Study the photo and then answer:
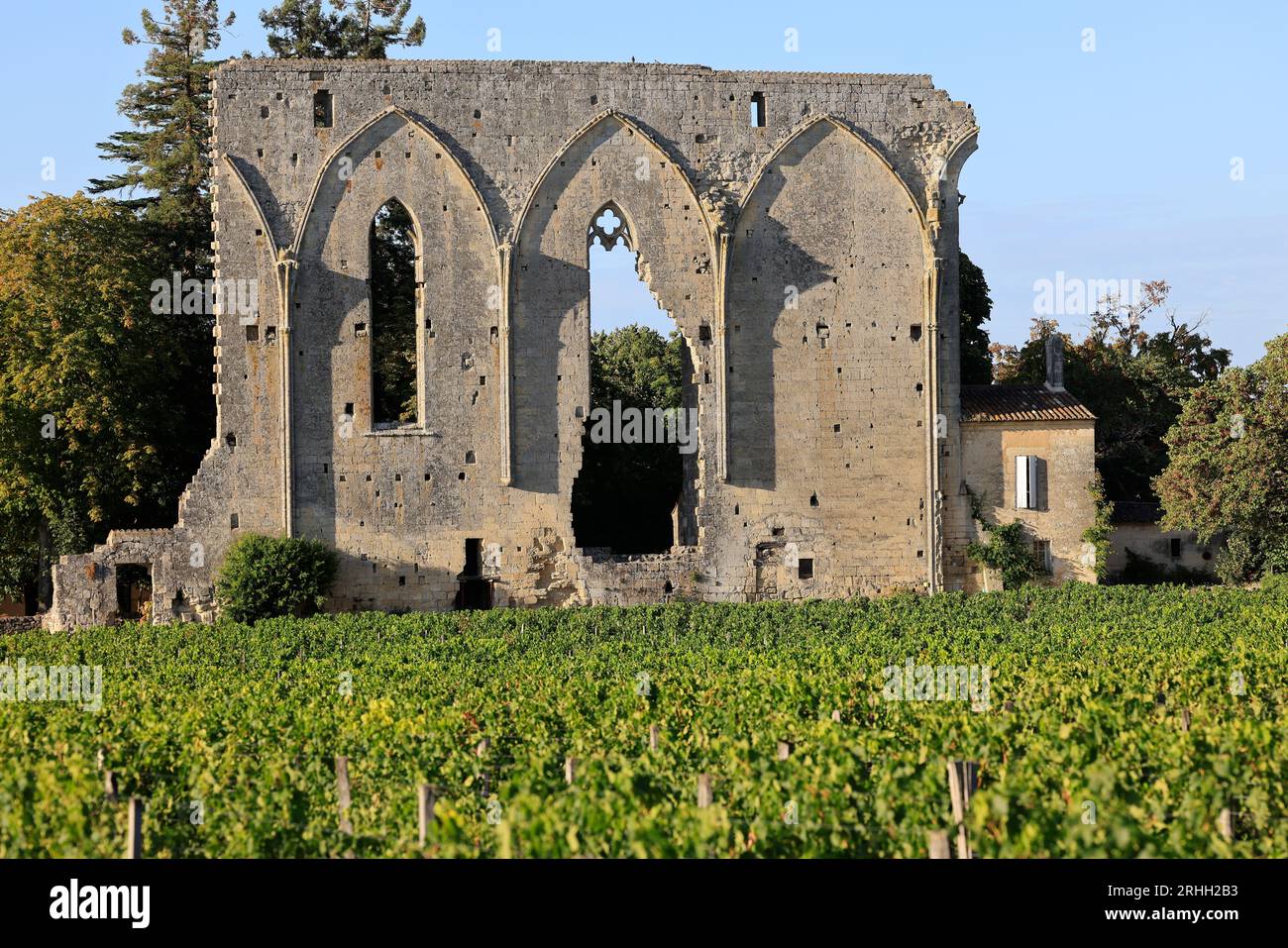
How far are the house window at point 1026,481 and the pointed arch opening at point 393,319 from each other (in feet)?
41.7

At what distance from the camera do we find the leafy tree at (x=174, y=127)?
113ft

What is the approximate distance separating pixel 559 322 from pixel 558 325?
2.3 inches

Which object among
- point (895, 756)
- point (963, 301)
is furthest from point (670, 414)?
point (895, 756)

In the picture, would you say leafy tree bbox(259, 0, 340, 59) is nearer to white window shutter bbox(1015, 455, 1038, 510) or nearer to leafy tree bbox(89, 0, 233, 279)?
leafy tree bbox(89, 0, 233, 279)

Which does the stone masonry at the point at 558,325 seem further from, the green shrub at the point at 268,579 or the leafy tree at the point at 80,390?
the leafy tree at the point at 80,390

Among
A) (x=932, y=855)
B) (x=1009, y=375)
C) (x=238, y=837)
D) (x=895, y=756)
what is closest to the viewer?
(x=932, y=855)

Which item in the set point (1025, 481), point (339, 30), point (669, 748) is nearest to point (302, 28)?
point (339, 30)

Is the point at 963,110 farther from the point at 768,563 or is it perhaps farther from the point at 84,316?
the point at 84,316

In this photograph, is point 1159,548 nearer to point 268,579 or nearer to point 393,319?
point 393,319

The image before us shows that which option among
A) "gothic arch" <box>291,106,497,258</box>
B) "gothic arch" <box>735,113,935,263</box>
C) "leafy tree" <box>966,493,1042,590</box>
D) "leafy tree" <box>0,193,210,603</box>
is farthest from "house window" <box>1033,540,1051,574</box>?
"leafy tree" <box>0,193,210,603</box>

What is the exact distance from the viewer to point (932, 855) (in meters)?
8.01

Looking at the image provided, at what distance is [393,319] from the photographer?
110 ft

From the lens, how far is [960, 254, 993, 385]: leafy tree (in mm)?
36500
